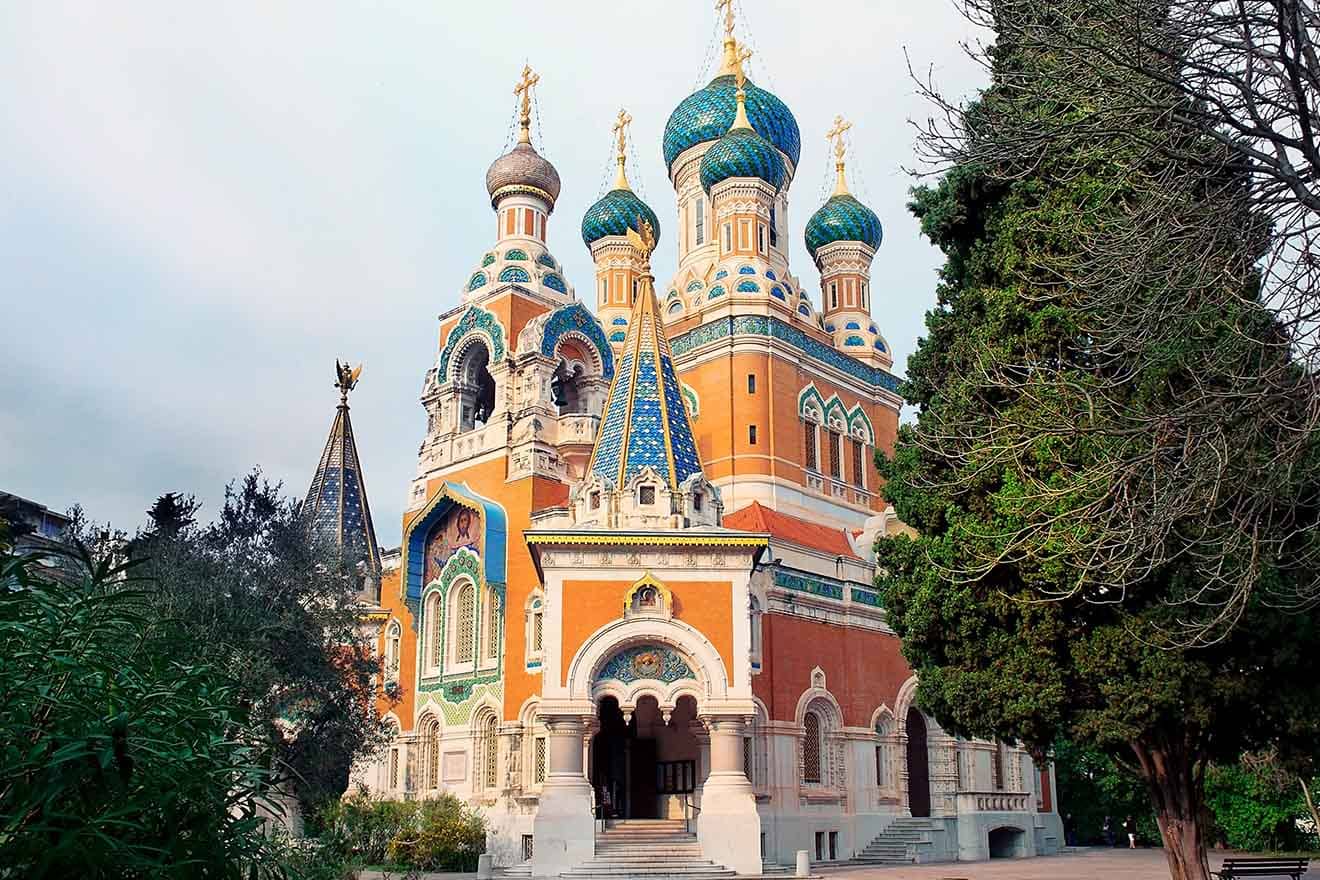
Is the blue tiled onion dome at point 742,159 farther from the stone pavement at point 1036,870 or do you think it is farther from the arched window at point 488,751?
the stone pavement at point 1036,870

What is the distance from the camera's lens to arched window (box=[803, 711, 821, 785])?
20.8 meters

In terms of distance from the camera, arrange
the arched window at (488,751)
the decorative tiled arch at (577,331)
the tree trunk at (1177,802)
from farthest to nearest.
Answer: the decorative tiled arch at (577,331) < the arched window at (488,751) < the tree trunk at (1177,802)

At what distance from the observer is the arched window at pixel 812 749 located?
2083cm

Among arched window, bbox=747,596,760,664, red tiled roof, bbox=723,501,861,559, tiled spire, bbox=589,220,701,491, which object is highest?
tiled spire, bbox=589,220,701,491

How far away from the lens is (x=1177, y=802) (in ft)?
35.6

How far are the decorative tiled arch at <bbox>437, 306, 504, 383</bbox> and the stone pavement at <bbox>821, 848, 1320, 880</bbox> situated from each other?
11604 mm

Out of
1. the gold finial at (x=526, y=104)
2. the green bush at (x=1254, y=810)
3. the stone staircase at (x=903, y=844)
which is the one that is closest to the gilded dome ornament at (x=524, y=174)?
the gold finial at (x=526, y=104)

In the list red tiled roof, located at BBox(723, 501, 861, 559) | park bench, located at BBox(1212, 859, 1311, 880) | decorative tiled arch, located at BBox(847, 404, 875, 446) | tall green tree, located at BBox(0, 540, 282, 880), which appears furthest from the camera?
decorative tiled arch, located at BBox(847, 404, 875, 446)

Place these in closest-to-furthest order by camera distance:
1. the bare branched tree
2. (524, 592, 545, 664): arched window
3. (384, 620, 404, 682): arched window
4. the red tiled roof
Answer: the bare branched tree, (524, 592, 545, 664): arched window, the red tiled roof, (384, 620, 404, 682): arched window

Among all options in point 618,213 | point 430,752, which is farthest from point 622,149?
point 430,752

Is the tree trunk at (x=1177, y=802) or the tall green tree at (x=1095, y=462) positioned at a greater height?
the tall green tree at (x=1095, y=462)

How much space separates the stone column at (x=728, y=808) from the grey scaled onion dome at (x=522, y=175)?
13666 mm

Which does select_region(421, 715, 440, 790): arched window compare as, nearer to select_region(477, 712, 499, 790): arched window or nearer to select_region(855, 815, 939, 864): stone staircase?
select_region(477, 712, 499, 790): arched window

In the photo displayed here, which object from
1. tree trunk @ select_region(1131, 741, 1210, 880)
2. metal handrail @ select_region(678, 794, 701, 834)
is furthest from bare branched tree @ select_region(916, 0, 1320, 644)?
metal handrail @ select_region(678, 794, 701, 834)
